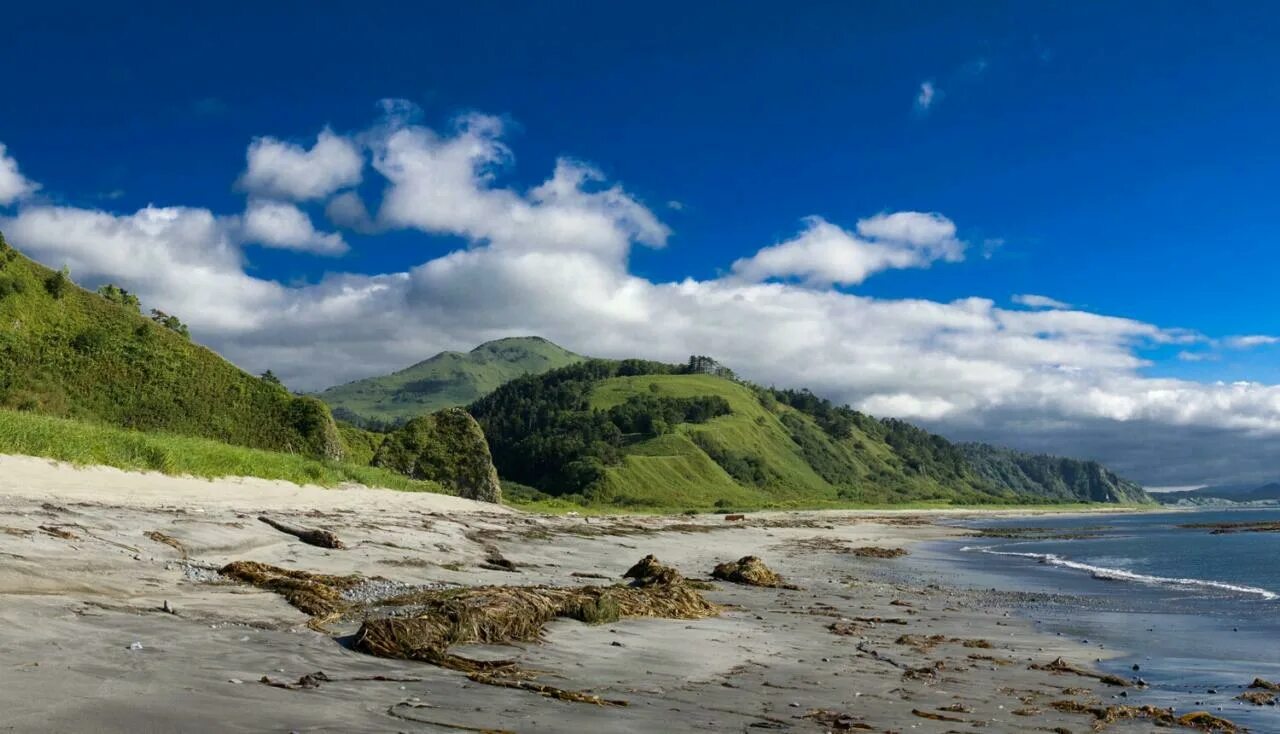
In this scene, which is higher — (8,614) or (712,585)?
(8,614)

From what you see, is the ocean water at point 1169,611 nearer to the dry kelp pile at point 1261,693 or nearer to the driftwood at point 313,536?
the dry kelp pile at point 1261,693


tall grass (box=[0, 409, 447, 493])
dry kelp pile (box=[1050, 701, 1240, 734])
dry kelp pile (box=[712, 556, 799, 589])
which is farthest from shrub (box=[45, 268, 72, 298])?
dry kelp pile (box=[1050, 701, 1240, 734])

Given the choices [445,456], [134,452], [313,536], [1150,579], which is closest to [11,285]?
[445,456]

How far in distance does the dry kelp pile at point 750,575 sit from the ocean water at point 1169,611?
6.82m

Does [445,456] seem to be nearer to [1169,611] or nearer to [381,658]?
[1169,611]

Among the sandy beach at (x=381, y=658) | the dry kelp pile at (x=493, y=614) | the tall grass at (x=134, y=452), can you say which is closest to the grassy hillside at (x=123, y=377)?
the tall grass at (x=134, y=452)

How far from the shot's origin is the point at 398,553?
20.2 metres

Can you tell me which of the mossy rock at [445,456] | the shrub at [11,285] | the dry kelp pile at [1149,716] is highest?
the shrub at [11,285]

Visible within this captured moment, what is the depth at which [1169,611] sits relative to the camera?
22.5 metres

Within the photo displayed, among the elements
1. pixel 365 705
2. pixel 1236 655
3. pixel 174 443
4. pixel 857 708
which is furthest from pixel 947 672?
pixel 174 443

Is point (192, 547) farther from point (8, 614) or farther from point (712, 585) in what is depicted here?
point (712, 585)

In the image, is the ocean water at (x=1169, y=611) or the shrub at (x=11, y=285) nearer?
the ocean water at (x=1169, y=611)

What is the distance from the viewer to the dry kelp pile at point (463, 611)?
9.77 metres

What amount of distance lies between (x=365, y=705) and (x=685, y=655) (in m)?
5.86
